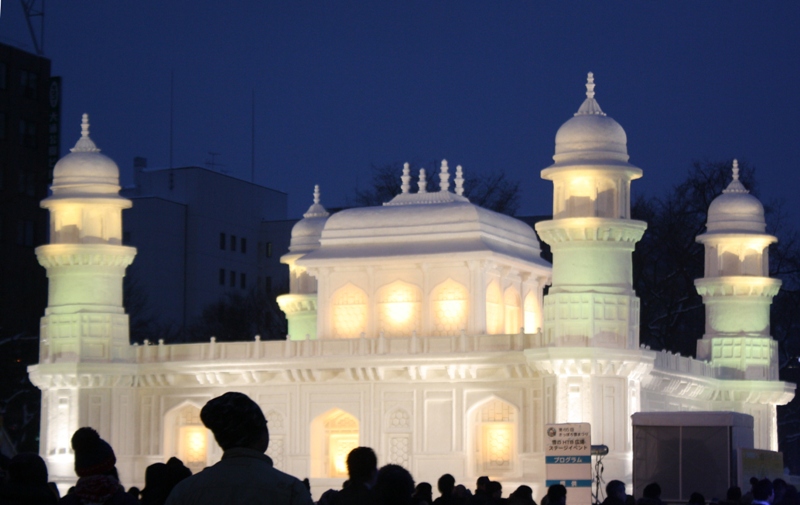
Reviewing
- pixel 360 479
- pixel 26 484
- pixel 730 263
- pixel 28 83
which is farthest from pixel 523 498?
pixel 28 83

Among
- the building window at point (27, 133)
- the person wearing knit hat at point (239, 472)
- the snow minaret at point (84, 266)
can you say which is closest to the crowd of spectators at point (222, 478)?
the person wearing knit hat at point (239, 472)

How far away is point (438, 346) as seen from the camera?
128 feet

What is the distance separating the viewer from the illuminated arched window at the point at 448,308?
40.7 m

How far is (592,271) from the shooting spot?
36438 mm

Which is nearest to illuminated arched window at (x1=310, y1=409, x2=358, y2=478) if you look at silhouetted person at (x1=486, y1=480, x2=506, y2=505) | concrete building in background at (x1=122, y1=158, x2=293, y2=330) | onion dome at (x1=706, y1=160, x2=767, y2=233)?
onion dome at (x1=706, y1=160, x2=767, y2=233)

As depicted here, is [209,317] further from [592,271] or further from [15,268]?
[592,271]

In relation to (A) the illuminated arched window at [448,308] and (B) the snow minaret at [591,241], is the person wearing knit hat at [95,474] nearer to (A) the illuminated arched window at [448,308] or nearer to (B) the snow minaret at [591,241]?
(B) the snow minaret at [591,241]

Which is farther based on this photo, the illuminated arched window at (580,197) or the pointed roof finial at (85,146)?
the pointed roof finial at (85,146)

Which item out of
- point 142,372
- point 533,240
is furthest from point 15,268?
point 533,240

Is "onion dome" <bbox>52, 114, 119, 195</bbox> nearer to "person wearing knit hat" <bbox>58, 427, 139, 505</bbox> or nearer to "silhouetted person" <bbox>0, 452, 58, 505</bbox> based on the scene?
"silhouetted person" <bbox>0, 452, 58, 505</bbox>

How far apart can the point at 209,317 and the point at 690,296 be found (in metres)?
21.6

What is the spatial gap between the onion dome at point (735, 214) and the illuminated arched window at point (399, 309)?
8927 mm

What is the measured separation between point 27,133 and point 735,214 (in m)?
27.7

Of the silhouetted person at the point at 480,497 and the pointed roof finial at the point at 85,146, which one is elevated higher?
the pointed roof finial at the point at 85,146
